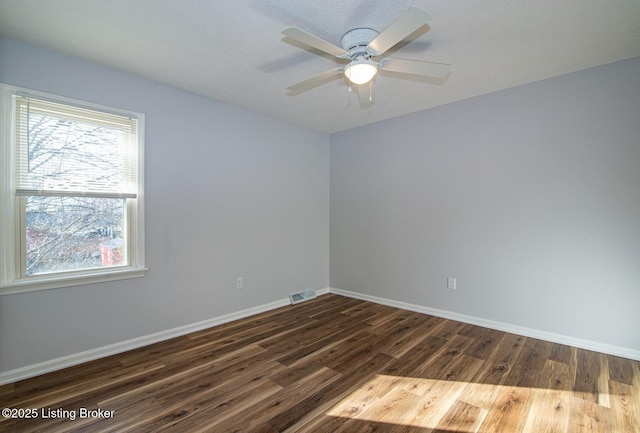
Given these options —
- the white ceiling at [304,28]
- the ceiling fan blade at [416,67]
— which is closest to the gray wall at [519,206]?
the white ceiling at [304,28]

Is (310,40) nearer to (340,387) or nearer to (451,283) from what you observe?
(340,387)

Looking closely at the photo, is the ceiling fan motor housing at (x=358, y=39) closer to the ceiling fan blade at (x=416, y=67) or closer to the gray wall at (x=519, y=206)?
the ceiling fan blade at (x=416, y=67)

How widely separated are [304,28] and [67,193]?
2.29 metres

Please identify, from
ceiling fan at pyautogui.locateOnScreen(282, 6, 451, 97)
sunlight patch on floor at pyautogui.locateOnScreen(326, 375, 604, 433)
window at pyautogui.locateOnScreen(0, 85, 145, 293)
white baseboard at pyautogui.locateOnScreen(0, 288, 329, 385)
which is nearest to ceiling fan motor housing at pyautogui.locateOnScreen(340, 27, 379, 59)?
ceiling fan at pyautogui.locateOnScreen(282, 6, 451, 97)

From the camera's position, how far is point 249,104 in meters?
3.49

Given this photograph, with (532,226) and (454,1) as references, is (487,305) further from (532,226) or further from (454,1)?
(454,1)

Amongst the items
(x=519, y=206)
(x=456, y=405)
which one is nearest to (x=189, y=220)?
(x=456, y=405)

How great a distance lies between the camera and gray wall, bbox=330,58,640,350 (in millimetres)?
2596

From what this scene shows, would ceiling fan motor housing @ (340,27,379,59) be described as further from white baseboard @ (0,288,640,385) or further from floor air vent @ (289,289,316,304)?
floor air vent @ (289,289,316,304)

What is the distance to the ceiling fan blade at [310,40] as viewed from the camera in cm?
165

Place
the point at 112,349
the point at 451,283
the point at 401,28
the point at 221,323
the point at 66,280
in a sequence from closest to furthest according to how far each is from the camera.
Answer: the point at 401,28
the point at 66,280
the point at 112,349
the point at 221,323
the point at 451,283

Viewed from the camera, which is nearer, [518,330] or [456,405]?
[456,405]

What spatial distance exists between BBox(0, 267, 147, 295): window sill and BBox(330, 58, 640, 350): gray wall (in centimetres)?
292

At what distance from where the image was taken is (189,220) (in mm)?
3148
